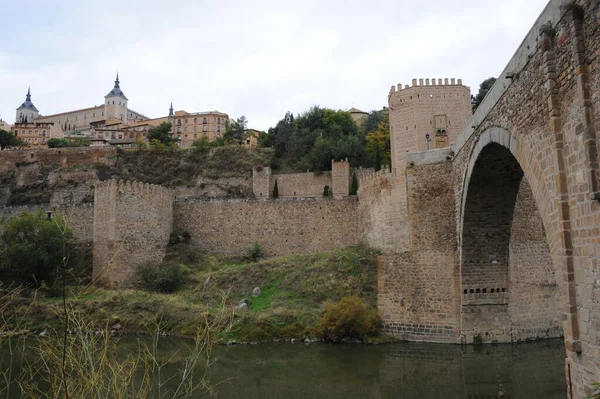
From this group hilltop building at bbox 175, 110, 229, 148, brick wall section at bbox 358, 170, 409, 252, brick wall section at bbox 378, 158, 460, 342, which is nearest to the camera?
brick wall section at bbox 378, 158, 460, 342

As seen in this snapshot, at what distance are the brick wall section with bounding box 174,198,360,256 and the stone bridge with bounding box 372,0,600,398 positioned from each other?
7.84 meters

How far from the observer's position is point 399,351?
1608cm

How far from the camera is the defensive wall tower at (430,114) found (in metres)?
27.7

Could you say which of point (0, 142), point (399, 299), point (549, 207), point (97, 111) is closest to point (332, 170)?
point (399, 299)

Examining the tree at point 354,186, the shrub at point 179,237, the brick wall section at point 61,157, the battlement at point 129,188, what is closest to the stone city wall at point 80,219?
the battlement at point 129,188

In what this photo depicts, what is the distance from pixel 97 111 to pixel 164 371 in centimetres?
8515

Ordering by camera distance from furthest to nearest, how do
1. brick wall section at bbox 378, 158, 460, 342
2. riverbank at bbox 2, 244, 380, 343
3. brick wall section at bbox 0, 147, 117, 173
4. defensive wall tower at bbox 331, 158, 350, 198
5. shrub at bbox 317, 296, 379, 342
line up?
brick wall section at bbox 0, 147, 117, 173 → defensive wall tower at bbox 331, 158, 350, 198 → riverbank at bbox 2, 244, 380, 343 → shrub at bbox 317, 296, 379, 342 → brick wall section at bbox 378, 158, 460, 342

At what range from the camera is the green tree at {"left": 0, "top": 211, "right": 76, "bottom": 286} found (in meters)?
24.1

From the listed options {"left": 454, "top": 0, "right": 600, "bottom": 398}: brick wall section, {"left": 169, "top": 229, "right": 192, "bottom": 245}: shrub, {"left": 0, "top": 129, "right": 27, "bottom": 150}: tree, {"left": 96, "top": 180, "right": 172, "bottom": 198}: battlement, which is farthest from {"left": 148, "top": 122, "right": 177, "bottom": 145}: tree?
{"left": 454, "top": 0, "right": 600, "bottom": 398}: brick wall section

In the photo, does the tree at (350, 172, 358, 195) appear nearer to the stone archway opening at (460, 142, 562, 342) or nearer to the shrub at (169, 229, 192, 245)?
the shrub at (169, 229, 192, 245)

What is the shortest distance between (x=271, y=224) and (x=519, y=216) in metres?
16.2

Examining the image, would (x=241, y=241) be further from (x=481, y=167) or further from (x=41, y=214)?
(x=481, y=167)

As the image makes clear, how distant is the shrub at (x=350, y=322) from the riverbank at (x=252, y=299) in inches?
16.8

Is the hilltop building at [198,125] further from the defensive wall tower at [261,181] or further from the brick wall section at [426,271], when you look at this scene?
the brick wall section at [426,271]
